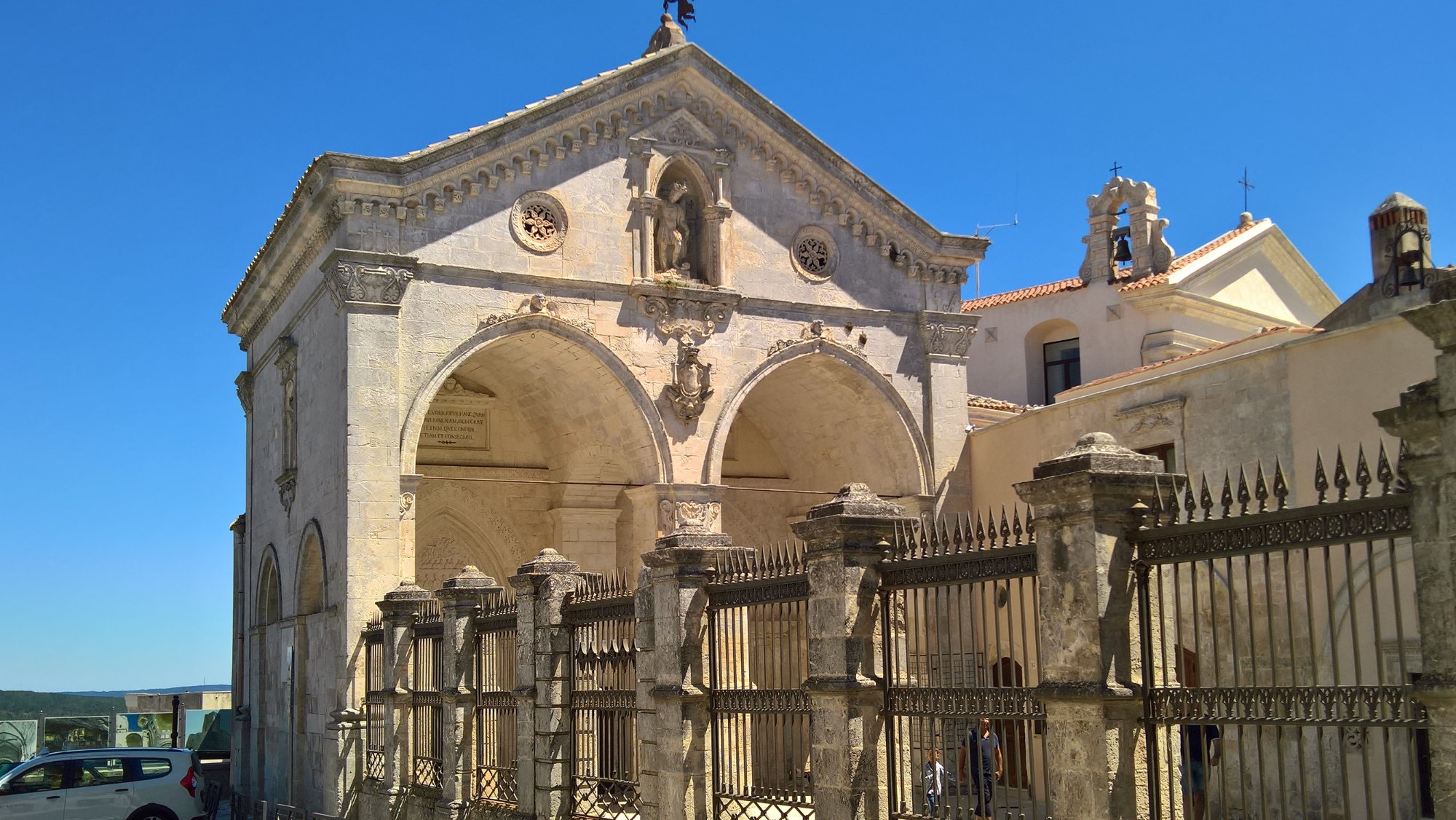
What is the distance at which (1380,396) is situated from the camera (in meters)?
15.1

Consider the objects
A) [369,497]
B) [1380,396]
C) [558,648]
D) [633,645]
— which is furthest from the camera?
[369,497]

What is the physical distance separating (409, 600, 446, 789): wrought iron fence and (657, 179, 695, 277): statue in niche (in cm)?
674

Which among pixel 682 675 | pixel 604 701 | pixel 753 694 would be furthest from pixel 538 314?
pixel 753 694

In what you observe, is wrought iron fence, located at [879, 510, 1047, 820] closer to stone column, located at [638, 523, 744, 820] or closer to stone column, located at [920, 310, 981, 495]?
stone column, located at [638, 523, 744, 820]

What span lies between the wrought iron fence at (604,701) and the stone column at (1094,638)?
16.5 feet

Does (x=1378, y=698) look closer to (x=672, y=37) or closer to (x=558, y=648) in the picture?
(x=558, y=648)

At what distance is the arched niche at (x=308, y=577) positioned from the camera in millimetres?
21453

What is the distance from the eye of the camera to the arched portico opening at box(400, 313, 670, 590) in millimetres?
21531

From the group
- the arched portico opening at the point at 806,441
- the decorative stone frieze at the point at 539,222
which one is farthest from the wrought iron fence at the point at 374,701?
the decorative stone frieze at the point at 539,222

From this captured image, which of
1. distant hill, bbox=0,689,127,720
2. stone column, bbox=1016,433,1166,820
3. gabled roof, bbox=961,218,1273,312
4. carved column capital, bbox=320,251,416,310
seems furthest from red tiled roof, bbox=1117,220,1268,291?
distant hill, bbox=0,689,127,720

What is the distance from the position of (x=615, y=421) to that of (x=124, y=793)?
26.9 feet

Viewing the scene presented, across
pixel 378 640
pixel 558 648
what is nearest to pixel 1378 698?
pixel 558 648

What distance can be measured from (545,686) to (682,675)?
104 inches

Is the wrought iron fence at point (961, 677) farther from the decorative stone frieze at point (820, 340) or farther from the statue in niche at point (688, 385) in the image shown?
the decorative stone frieze at point (820, 340)
